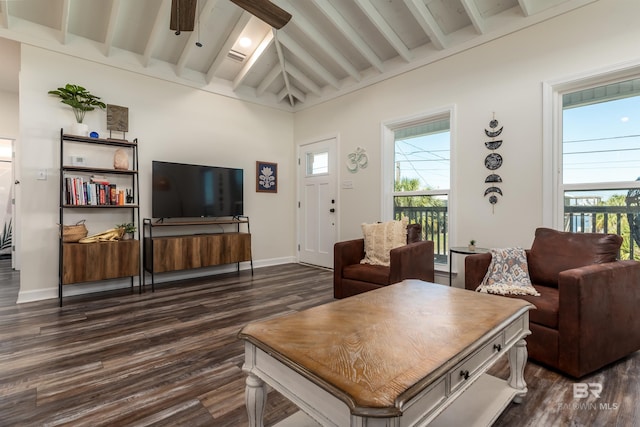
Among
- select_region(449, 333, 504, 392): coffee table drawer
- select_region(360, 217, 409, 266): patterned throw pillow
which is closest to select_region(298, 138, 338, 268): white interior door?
select_region(360, 217, 409, 266): patterned throw pillow

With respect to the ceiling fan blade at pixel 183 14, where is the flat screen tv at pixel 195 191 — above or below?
below

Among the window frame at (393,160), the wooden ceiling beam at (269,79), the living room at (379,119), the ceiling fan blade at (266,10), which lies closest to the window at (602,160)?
the living room at (379,119)

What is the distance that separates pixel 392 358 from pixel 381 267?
7.10 ft

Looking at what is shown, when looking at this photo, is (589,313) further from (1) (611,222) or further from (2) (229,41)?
(2) (229,41)

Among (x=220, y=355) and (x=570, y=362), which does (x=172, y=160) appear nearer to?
(x=220, y=355)

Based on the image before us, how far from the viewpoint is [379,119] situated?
4.22 m

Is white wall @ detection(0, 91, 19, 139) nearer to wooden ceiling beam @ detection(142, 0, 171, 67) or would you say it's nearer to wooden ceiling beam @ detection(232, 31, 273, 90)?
wooden ceiling beam @ detection(142, 0, 171, 67)

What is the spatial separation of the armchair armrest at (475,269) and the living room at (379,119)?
909 mm

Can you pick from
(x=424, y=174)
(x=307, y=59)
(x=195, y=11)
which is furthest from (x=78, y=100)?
(x=424, y=174)

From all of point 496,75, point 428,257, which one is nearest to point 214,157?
point 428,257

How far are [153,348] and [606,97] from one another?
4.26 m

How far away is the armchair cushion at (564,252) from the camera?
6.95 ft

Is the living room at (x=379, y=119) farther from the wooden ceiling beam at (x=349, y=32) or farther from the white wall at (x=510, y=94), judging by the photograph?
the wooden ceiling beam at (x=349, y=32)

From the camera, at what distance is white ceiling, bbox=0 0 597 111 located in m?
3.15
